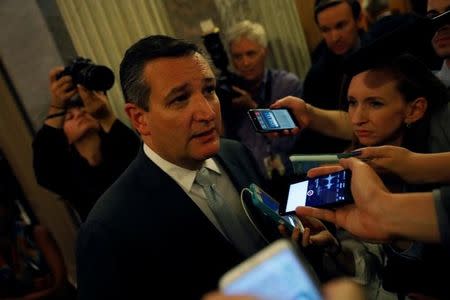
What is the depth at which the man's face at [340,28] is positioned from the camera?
232cm

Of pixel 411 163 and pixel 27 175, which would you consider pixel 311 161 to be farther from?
pixel 27 175

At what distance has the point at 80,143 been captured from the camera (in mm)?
1922

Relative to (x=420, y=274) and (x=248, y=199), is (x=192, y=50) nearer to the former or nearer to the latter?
(x=248, y=199)

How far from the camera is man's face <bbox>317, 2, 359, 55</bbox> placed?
2320mm

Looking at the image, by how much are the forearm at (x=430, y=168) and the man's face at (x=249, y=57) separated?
1457mm

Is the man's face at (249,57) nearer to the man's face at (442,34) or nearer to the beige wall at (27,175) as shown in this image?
the man's face at (442,34)

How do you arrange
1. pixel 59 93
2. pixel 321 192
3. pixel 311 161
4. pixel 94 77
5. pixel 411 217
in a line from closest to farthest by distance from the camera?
1. pixel 411 217
2. pixel 321 192
3. pixel 311 161
4. pixel 94 77
5. pixel 59 93

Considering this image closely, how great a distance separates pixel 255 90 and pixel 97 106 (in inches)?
40.2

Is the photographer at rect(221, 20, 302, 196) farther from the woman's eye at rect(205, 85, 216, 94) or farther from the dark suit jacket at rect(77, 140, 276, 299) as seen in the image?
the dark suit jacket at rect(77, 140, 276, 299)

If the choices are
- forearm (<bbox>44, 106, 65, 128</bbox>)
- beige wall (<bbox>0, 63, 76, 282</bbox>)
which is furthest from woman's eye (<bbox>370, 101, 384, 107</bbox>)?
beige wall (<bbox>0, 63, 76, 282</bbox>)

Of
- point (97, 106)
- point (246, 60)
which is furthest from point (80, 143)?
point (246, 60)

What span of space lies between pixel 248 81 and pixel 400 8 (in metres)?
1.56

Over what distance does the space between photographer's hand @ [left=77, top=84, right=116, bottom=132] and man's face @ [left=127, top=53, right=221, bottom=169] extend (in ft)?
2.75

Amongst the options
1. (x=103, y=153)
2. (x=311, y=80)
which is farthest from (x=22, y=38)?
(x=311, y=80)
